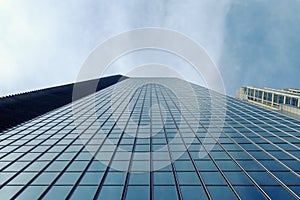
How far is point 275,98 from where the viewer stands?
269ft

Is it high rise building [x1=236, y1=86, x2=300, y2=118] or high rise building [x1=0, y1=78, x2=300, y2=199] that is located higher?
high rise building [x1=0, y1=78, x2=300, y2=199]

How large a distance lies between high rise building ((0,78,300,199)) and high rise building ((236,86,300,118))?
42.1 meters

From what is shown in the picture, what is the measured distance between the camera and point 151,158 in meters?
19.2

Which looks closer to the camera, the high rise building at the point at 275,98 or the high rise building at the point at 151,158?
the high rise building at the point at 151,158

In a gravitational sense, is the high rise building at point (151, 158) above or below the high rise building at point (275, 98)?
above

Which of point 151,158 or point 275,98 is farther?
point 275,98

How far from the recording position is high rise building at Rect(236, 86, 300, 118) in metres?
70.8

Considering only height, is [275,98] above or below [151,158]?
below

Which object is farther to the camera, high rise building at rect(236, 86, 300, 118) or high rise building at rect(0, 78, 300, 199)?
high rise building at rect(236, 86, 300, 118)

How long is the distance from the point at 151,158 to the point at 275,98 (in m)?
72.5

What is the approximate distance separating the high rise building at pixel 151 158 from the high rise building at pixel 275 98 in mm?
42121

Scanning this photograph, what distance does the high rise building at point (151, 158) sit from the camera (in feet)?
48.9

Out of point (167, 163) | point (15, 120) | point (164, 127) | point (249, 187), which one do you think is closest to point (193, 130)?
point (164, 127)

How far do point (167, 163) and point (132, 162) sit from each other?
225 centimetres
